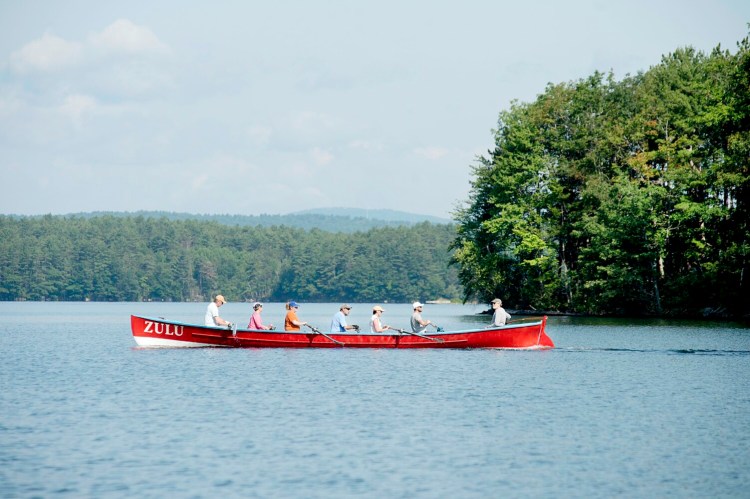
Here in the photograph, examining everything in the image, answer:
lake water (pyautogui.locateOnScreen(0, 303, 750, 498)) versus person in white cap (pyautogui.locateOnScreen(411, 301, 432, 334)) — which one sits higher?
person in white cap (pyautogui.locateOnScreen(411, 301, 432, 334))

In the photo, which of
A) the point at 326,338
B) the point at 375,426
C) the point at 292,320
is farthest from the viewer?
the point at 292,320

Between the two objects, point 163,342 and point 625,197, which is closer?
point 163,342

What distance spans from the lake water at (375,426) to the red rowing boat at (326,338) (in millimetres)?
1488

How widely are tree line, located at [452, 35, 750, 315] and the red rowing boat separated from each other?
22342 mm

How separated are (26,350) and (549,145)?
1808 inches

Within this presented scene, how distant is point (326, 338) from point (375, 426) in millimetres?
16888

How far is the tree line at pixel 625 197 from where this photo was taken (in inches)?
2373

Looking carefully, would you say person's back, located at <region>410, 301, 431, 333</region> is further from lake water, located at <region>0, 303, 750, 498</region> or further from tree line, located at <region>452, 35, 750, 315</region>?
tree line, located at <region>452, 35, 750, 315</region>

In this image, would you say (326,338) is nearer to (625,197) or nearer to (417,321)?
(417,321)

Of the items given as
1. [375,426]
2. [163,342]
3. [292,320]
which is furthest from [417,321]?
[375,426]

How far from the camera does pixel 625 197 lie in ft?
212

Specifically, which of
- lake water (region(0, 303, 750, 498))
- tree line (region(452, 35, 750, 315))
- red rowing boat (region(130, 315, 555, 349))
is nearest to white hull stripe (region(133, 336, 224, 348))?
red rowing boat (region(130, 315, 555, 349))

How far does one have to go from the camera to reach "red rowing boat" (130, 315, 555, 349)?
120 ft

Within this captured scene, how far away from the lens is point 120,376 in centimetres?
2892
